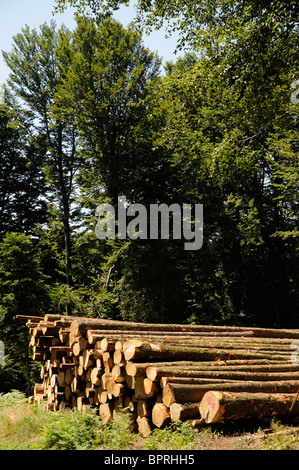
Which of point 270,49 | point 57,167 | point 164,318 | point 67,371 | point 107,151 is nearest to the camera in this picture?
point 67,371

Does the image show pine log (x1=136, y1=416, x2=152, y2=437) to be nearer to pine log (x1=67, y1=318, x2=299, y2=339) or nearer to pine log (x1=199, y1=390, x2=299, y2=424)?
pine log (x1=199, y1=390, x2=299, y2=424)

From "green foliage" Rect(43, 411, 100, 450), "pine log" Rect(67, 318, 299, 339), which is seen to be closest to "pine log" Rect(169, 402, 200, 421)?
"green foliage" Rect(43, 411, 100, 450)

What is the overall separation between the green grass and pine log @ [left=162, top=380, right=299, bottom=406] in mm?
329

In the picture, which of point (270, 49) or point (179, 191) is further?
point (179, 191)

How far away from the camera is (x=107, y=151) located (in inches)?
806

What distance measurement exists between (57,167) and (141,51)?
8.19 m

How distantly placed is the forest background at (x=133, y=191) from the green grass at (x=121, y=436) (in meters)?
8.24

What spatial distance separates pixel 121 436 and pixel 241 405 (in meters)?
1.74

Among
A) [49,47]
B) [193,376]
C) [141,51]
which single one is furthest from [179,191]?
[193,376]

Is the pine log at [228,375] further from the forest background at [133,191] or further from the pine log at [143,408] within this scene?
the forest background at [133,191]

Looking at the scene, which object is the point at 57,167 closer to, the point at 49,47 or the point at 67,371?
the point at 49,47

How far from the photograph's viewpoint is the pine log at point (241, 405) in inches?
193

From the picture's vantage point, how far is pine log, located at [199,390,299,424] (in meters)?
4.89

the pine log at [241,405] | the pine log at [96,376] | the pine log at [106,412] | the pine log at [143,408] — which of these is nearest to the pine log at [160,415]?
the pine log at [143,408]
